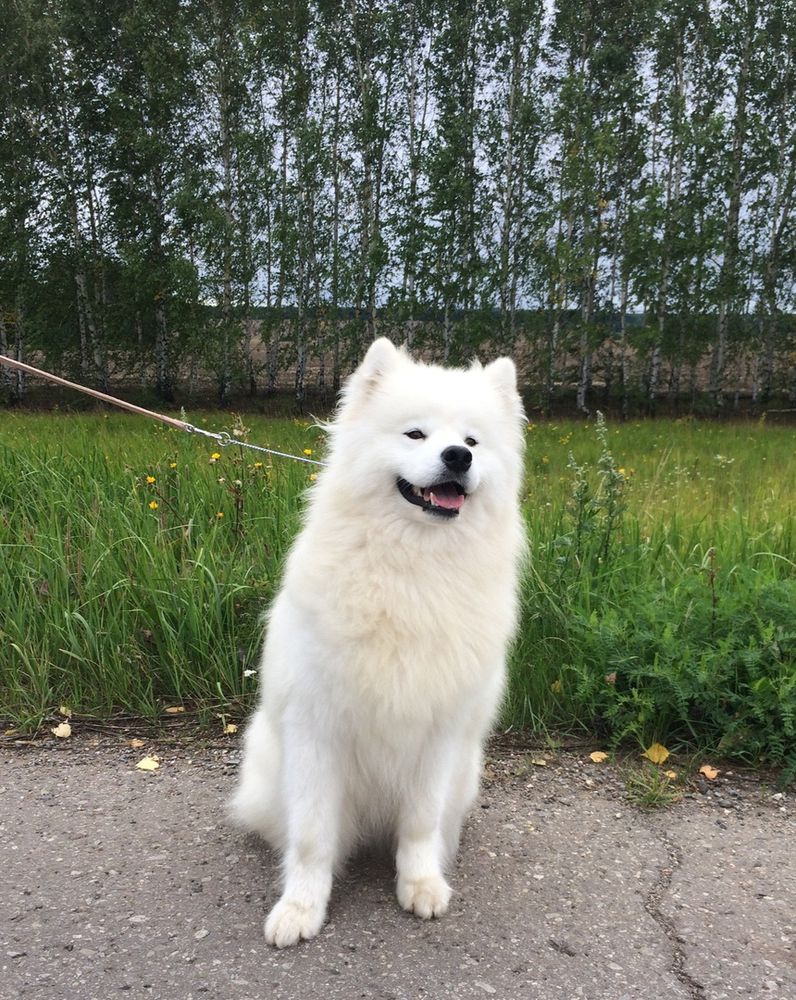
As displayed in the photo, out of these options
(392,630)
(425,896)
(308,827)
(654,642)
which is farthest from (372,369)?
(654,642)

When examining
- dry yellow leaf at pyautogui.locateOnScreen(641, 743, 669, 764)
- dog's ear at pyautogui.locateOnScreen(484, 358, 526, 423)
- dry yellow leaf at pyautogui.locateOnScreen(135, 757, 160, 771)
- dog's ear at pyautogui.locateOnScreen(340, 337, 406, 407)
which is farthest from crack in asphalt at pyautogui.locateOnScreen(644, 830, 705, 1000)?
dry yellow leaf at pyautogui.locateOnScreen(135, 757, 160, 771)

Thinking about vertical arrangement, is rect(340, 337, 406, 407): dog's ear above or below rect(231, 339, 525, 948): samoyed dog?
above

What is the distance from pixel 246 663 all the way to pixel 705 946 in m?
2.14

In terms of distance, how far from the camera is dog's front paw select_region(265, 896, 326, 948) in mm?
1941

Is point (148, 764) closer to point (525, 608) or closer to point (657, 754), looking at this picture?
point (525, 608)

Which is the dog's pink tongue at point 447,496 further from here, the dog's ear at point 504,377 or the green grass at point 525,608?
the green grass at point 525,608

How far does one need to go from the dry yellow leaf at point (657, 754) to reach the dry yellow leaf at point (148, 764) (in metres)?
1.98

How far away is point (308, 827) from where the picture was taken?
2.04 metres

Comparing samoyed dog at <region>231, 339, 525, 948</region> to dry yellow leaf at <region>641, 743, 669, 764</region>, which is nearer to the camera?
samoyed dog at <region>231, 339, 525, 948</region>

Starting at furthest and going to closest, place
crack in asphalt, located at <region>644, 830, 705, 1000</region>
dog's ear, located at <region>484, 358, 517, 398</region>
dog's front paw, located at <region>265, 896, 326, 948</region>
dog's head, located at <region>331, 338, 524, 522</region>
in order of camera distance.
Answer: dog's ear, located at <region>484, 358, 517, 398</region> → dog's head, located at <region>331, 338, 524, 522</region> → dog's front paw, located at <region>265, 896, 326, 948</region> → crack in asphalt, located at <region>644, 830, 705, 1000</region>

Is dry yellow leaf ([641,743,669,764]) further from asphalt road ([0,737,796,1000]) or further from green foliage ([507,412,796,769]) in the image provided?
asphalt road ([0,737,796,1000])

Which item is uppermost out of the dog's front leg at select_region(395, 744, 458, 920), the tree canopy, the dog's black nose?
the tree canopy

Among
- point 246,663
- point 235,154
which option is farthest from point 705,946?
point 235,154

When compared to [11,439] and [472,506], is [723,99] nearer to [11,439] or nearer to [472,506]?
[11,439]
